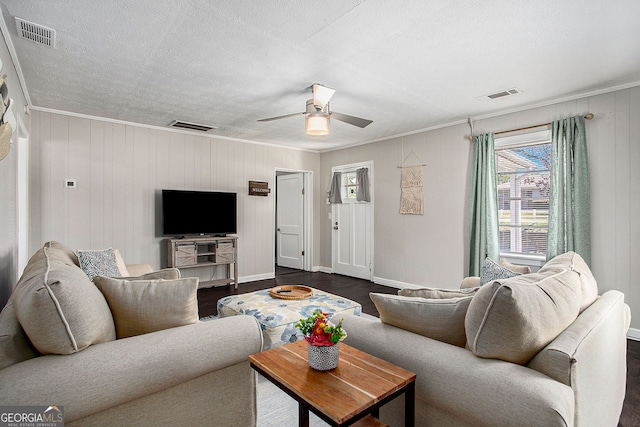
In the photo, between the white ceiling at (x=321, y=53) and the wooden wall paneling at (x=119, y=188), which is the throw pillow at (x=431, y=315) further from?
the wooden wall paneling at (x=119, y=188)

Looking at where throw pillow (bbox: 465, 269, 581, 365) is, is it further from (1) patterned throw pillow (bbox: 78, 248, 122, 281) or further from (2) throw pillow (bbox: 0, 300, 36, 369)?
(1) patterned throw pillow (bbox: 78, 248, 122, 281)

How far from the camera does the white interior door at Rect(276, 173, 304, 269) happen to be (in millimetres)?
6996

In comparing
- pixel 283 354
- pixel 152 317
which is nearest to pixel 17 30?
pixel 152 317

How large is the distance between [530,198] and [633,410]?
2540mm

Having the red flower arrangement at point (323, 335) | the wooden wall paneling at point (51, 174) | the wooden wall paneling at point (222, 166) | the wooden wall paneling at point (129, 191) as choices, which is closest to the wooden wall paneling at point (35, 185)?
the wooden wall paneling at point (51, 174)

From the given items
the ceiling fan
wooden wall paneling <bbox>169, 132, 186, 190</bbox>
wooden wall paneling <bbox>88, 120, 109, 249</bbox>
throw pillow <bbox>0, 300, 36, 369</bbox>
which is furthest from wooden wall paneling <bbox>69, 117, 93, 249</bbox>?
throw pillow <bbox>0, 300, 36, 369</bbox>

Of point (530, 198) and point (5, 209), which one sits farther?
point (530, 198)

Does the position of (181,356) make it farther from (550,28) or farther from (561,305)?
(550,28)

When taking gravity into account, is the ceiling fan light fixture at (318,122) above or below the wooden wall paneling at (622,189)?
above

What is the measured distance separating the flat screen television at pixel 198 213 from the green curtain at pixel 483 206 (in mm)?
3669

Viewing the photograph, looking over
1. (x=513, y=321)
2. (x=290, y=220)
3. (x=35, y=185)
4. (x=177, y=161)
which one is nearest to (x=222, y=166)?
(x=177, y=161)

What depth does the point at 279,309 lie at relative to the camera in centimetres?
287

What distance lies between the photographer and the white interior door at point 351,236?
6.09 metres

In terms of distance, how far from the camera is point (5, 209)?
254 centimetres
